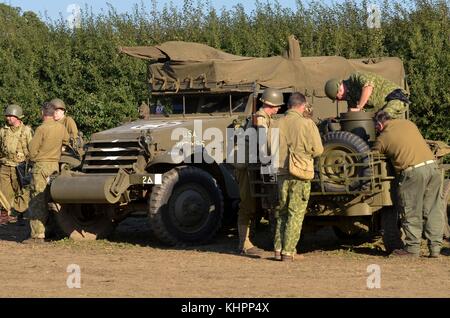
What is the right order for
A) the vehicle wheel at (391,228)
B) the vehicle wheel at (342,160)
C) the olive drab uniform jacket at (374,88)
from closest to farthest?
the vehicle wheel at (342,160) → the vehicle wheel at (391,228) → the olive drab uniform jacket at (374,88)

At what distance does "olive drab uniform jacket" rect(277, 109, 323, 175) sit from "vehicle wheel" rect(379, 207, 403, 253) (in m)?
1.16

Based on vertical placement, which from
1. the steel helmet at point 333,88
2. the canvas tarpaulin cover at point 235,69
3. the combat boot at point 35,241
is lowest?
the combat boot at point 35,241

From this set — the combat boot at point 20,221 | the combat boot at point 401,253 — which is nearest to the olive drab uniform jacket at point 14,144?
the combat boot at point 20,221

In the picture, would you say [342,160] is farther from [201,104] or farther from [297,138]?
[201,104]

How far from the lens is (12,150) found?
51.3ft

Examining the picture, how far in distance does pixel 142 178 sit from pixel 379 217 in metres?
2.83

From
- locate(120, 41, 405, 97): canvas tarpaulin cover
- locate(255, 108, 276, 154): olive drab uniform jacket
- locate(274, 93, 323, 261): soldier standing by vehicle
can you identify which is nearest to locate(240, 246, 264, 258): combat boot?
locate(274, 93, 323, 261): soldier standing by vehicle

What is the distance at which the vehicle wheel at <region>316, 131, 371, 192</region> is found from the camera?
423 inches

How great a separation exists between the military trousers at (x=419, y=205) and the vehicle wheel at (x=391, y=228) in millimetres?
265

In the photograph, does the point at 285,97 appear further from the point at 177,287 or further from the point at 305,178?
the point at 177,287

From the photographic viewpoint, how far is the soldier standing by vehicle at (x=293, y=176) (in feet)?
34.6

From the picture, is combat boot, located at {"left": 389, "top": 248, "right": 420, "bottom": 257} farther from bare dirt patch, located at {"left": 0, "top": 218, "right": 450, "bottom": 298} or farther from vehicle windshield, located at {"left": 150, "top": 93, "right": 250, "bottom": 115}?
vehicle windshield, located at {"left": 150, "top": 93, "right": 250, "bottom": 115}

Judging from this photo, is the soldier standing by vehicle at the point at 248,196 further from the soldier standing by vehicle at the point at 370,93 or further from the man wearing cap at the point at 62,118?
the man wearing cap at the point at 62,118

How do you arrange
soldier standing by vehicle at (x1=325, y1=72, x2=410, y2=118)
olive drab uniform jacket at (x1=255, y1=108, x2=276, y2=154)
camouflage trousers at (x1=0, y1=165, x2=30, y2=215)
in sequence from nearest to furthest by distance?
1. olive drab uniform jacket at (x1=255, y1=108, x2=276, y2=154)
2. soldier standing by vehicle at (x1=325, y1=72, x2=410, y2=118)
3. camouflage trousers at (x1=0, y1=165, x2=30, y2=215)
